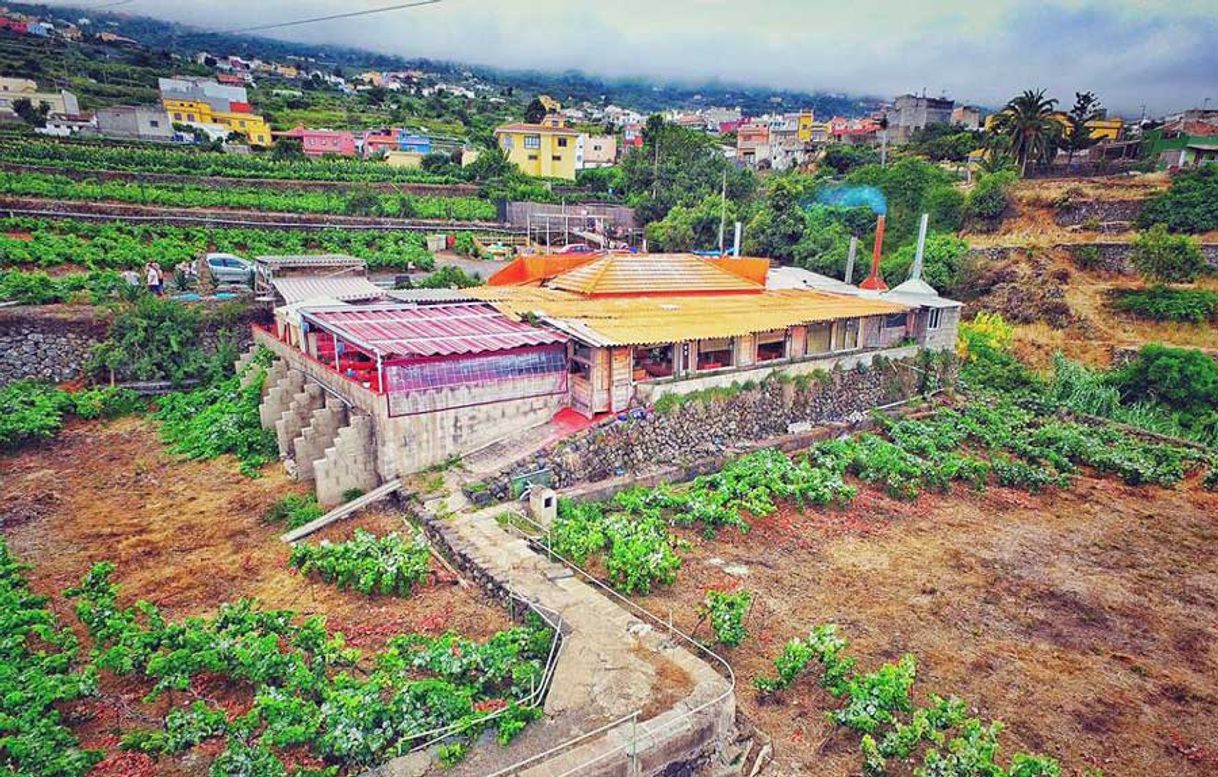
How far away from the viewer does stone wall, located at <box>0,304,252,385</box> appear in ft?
64.1

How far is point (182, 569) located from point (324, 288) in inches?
463

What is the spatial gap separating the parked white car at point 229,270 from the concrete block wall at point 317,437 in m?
12.3

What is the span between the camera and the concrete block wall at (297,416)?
16.3 metres

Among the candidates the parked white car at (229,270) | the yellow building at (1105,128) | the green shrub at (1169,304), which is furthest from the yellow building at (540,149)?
the yellow building at (1105,128)

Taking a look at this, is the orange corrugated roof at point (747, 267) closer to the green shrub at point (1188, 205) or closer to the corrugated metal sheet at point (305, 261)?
the corrugated metal sheet at point (305, 261)

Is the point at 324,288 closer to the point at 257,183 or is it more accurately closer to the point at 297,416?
the point at 297,416

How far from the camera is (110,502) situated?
14.6 m

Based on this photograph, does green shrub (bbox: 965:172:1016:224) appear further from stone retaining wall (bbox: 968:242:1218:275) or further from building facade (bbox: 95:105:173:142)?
building facade (bbox: 95:105:173:142)

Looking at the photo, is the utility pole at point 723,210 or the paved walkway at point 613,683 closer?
the paved walkway at point 613,683

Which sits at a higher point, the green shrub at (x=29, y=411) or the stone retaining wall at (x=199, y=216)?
the stone retaining wall at (x=199, y=216)

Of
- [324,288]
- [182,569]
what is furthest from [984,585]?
[324,288]

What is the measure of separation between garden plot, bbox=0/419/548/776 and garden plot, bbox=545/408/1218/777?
10.5ft

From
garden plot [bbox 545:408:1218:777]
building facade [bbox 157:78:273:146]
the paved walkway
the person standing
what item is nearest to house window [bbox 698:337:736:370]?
garden plot [bbox 545:408:1218:777]

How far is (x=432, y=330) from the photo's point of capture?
620 inches
